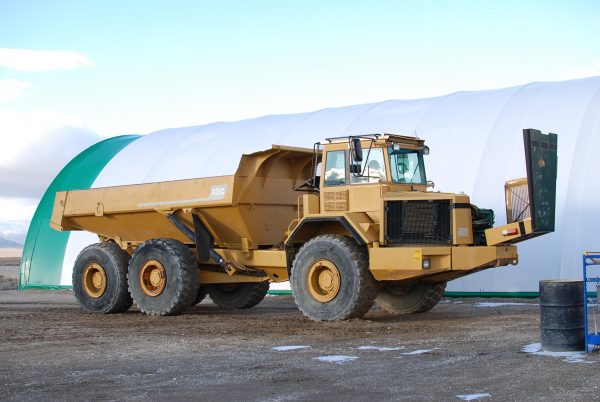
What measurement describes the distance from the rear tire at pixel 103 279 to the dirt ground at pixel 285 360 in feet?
3.53

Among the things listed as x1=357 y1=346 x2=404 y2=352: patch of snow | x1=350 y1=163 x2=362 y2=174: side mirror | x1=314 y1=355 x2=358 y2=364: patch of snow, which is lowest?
x1=314 y1=355 x2=358 y2=364: patch of snow

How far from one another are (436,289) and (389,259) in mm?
2546

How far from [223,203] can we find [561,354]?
774cm

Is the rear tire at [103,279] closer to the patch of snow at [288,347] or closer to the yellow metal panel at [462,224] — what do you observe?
the patch of snow at [288,347]

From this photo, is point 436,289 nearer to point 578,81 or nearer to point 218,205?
point 218,205

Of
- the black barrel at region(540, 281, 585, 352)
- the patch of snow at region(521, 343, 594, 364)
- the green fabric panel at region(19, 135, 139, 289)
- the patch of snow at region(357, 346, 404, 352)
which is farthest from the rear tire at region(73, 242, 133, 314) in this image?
the black barrel at region(540, 281, 585, 352)

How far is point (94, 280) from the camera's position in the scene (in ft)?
62.4

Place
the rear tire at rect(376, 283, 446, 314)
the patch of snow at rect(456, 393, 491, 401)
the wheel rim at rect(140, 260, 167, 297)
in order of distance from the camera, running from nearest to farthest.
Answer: the patch of snow at rect(456, 393, 491, 401), the rear tire at rect(376, 283, 446, 314), the wheel rim at rect(140, 260, 167, 297)

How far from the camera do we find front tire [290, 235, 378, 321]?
15062 mm

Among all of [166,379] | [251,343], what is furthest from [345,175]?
[166,379]

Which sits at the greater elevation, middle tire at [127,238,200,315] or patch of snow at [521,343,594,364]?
middle tire at [127,238,200,315]

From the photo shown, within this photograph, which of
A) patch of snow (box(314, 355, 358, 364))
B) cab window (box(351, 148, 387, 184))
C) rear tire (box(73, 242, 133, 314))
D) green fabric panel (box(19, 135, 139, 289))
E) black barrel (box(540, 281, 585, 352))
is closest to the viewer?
patch of snow (box(314, 355, 358, 364))

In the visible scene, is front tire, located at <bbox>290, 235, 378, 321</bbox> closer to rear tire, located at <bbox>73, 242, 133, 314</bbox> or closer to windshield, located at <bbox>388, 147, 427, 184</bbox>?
windshield, located at <bbox>388, 147, 427, 184</bbox>

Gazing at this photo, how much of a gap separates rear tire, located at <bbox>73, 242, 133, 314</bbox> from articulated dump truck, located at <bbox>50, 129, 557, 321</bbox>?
28 mm
